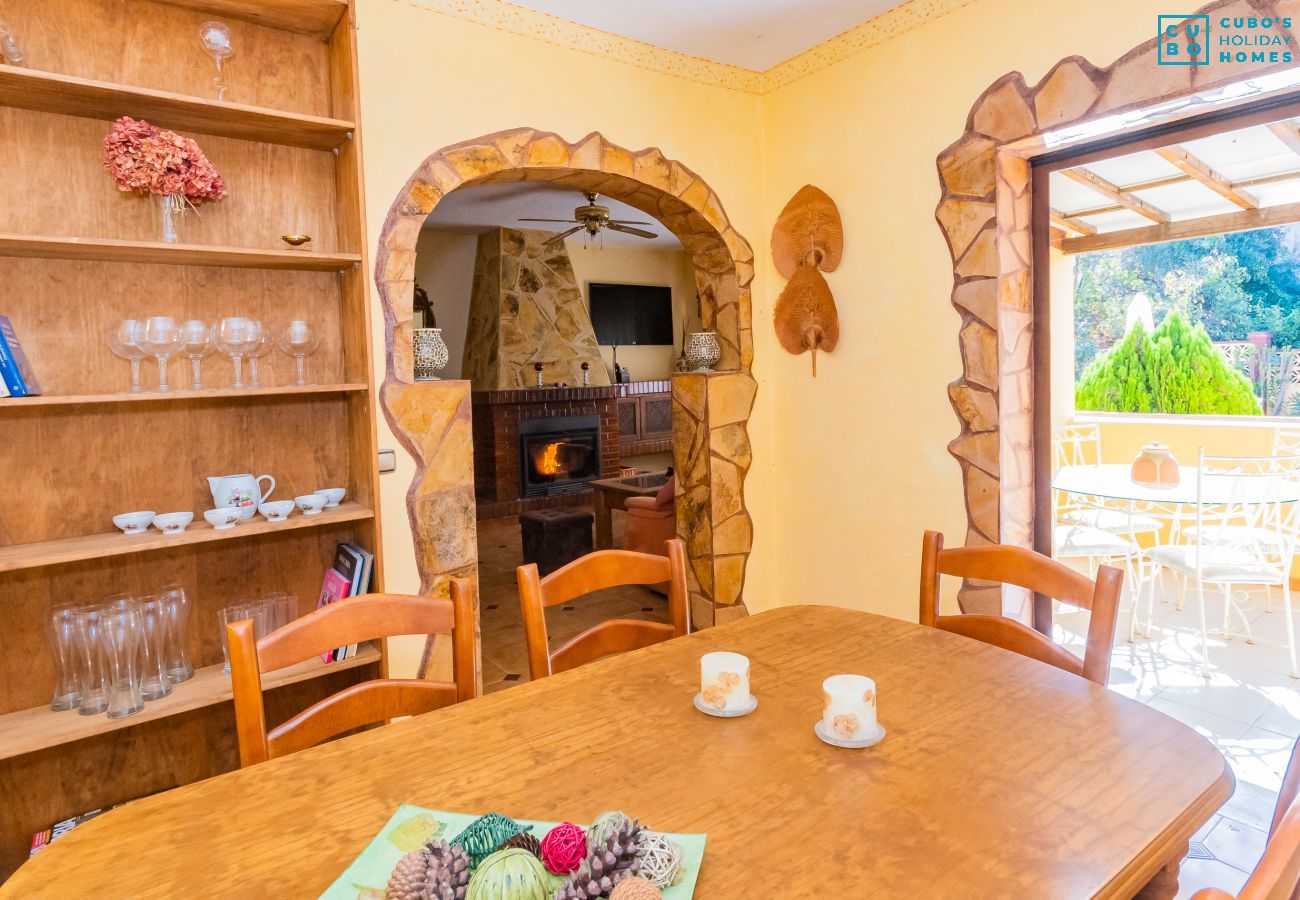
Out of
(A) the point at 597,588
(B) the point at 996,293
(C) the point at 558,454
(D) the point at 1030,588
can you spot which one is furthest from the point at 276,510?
(C) the point at 558,454

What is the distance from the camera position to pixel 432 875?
694 mm

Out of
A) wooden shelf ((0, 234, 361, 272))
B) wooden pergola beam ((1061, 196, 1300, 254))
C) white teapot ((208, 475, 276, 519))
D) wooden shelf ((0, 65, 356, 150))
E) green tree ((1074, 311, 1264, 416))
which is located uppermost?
wooden shelf ((0, 65, 356, 150))

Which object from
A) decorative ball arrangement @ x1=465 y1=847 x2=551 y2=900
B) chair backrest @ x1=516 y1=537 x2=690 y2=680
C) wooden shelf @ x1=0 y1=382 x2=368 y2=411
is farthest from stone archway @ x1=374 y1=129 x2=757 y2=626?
decorative ball arrangement @ x1=465 y1=847 x2=551 y2=900

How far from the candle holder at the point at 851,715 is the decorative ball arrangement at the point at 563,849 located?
0.43 metres

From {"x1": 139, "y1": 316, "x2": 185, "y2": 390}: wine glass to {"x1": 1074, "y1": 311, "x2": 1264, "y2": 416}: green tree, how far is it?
2844 millimetres

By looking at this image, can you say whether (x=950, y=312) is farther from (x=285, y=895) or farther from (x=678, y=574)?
(x=285, y=895)

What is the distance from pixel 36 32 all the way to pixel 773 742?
2372 millimetres

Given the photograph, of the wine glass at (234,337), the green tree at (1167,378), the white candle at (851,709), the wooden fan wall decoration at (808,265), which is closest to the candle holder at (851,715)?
the white candle at (851,709)

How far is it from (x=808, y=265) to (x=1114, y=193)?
1101 millimetres

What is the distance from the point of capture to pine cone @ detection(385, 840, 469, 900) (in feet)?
2.24

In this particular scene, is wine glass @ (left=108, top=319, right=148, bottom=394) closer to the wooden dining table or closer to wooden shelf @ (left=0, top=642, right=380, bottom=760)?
wooden shelf @ (left=0, top=642, right=380, bottom=760)

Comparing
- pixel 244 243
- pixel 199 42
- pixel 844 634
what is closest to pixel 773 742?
pixel 844 634

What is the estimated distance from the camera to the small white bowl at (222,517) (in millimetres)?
1858

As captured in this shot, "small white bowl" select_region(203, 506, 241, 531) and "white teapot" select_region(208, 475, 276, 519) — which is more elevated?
"white teapot" select_region(208, 475, 276, 519)
